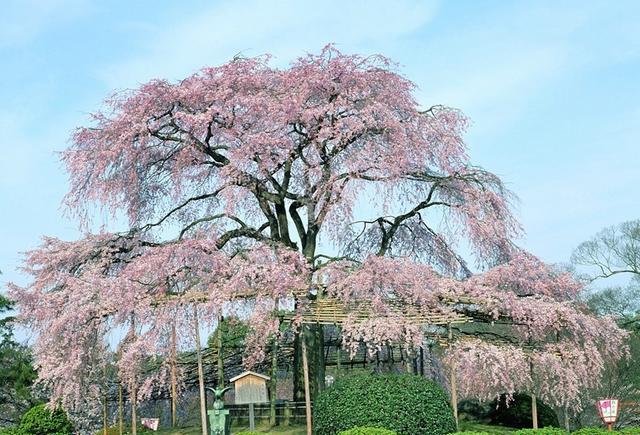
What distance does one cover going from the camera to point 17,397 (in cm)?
2528

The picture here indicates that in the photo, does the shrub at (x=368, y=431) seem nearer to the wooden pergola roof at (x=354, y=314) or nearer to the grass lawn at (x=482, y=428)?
the wooden pergola roof at (x=354, y=314)

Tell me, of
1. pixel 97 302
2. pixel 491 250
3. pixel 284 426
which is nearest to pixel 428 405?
pixel 284 426

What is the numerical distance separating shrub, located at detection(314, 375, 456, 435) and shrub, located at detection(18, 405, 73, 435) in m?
7.73

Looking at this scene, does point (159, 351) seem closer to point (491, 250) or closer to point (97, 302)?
point (97, 302)

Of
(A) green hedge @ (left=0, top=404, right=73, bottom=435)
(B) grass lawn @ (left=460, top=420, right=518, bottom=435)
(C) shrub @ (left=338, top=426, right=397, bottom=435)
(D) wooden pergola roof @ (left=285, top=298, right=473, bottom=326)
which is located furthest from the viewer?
(A) green hedge @ (left=0, top=404, right=73, bottom=435)

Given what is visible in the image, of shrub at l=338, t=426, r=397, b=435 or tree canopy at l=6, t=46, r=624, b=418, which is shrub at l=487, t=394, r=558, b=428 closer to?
tree canopy at l=6, t=46, r=624, b=418

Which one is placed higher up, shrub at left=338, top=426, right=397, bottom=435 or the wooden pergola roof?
the wooden pergola roof

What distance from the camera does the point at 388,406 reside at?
54.1 feet

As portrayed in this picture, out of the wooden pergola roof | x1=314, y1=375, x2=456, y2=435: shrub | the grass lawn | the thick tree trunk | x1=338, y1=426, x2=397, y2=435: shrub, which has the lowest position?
the grass lawn

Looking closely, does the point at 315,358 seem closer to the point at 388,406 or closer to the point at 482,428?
the point at 482,428

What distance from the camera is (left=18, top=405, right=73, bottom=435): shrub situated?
68.2ft

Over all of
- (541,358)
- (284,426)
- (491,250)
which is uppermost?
(491,250)

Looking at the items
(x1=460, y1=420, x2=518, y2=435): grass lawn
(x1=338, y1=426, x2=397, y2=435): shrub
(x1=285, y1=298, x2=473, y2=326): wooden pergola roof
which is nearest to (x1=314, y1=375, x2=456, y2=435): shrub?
(x1=338, y1=426, x2=397, y2=435): shrub

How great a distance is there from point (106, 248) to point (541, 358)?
39.0 ft
